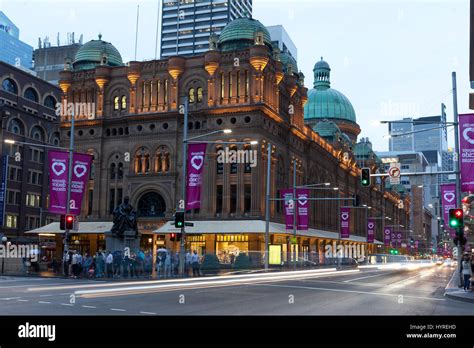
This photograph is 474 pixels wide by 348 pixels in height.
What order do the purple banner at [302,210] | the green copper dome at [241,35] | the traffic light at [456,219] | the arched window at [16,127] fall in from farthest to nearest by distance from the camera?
the arched window at [16,127] → the green copper dome at [241,35] → the purple banner at [302,210] → the traffic light at [456,219]

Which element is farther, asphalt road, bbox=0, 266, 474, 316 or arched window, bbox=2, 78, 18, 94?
arched window, bbox=2, 78, 18, 94

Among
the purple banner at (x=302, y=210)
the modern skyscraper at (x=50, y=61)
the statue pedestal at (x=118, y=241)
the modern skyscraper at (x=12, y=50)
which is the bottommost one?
the statue pedestal at (x=118, y=241)

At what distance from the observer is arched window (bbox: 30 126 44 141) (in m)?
93.2

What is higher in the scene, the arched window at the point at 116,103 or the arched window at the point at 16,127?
the arched window at the point at 16,127

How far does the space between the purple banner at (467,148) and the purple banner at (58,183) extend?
22769 mm

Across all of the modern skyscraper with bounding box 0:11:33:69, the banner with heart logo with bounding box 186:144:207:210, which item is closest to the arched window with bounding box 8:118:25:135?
the banner with heart logo with bounding box 186:144:207:210

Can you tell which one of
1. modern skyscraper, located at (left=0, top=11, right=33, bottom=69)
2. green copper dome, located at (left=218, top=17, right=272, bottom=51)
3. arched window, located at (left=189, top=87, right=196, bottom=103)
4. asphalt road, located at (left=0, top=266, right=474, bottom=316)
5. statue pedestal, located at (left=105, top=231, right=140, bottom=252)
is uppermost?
modern skyscraper, located at (left=0, top=11, right=33, bottom=69)

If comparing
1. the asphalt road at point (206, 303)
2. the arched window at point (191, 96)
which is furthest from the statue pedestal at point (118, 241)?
the arched window at point (191, 96)

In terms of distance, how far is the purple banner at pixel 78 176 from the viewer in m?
38.1

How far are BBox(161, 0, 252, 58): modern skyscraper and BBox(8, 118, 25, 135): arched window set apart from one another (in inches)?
3197

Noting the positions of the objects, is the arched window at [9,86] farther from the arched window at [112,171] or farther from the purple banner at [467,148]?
the purple banner at [467,148]

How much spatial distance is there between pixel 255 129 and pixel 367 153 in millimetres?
64517

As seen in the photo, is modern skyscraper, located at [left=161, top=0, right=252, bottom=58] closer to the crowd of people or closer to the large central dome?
the large central dome

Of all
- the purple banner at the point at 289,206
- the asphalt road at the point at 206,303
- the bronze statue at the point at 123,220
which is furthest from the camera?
the purple banner at the point at 289,206
